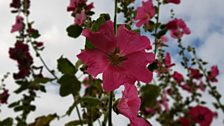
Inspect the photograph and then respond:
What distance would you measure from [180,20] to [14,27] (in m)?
1.40

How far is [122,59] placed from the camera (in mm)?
933

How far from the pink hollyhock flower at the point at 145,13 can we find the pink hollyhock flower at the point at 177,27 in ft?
0.38

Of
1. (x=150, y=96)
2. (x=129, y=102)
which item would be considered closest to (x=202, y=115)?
(x=150, y=96)

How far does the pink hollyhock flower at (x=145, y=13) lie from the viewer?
5.81 ft

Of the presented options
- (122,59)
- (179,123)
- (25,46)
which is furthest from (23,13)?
(122,59)

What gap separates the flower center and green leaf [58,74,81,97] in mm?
262

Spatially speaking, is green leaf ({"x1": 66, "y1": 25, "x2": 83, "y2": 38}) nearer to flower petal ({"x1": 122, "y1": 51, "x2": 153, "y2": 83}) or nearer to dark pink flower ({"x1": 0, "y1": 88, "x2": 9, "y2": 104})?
flower petal ({"x1": 122, "y1": 51, "x2": 153, "y2": 83})

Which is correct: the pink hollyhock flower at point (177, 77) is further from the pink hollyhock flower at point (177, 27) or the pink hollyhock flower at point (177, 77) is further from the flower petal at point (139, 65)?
the flower petal at point (139, 65)

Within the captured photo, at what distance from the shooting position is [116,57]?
3.00 feet

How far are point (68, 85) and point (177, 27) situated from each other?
4.07 ft

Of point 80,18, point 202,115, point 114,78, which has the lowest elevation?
point 114,78

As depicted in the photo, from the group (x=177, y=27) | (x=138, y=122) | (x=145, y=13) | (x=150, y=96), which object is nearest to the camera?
(x=138, y=122)

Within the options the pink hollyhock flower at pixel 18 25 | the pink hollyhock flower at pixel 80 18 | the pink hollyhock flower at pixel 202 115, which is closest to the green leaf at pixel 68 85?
the pink hollyhock flower at pixel 80 18

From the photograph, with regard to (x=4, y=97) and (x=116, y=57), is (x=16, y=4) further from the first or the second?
(x=116, y=57)
